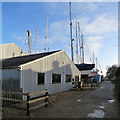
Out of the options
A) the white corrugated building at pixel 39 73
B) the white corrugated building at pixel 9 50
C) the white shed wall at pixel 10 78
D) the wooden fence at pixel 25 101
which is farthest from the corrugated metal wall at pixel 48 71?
the white corrugated building at pixel 9 50

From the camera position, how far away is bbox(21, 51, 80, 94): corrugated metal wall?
32.8ft

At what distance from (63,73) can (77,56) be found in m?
22.4

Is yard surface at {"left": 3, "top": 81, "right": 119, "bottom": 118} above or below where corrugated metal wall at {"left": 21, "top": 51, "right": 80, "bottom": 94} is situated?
below

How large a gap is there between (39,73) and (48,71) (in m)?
1.41

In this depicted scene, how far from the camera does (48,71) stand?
12.7 m

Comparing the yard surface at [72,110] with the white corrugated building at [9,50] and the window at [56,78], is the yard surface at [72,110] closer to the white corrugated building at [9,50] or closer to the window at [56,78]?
the window at [56,78]

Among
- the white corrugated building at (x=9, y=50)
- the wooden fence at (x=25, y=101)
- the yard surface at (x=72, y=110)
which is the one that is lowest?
the yard surface at (x=72, y=110)

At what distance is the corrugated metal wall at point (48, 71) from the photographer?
32.8ft

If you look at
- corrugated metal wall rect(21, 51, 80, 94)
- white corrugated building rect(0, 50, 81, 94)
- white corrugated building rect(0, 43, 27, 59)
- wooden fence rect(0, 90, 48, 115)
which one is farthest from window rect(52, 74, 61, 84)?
white corrugated building rect(0, 43, 27, 59)

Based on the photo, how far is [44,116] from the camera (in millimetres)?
5840

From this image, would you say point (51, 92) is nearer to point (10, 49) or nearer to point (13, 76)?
point (13, 76)

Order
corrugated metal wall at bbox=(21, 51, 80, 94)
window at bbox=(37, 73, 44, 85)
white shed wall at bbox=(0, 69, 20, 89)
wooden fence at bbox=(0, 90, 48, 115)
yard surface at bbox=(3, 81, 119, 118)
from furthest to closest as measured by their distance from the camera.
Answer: window at bbox=(37, 73, 44, 85) < corrugated metal wall at bbox=(21, 51, 80, 94) < white shed wall at bbox=(0, 69, 20, 89) < wooden fence at bbox=(0, 90, 48, 115) < yard surface at bbox=(3, 81, 119, 118)

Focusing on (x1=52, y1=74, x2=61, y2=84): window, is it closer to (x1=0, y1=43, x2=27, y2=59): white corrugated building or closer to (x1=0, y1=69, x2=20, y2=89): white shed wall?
(x1=0, y1=69, x2=20, y2=89): white shed wall

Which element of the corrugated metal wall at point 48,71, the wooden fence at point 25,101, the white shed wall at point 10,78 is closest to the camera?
the wooden fence at point 25,101
